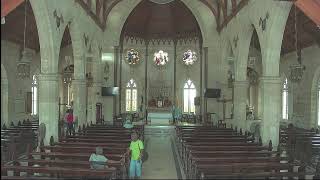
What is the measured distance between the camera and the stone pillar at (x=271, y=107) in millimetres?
18109

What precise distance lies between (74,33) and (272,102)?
12.9m

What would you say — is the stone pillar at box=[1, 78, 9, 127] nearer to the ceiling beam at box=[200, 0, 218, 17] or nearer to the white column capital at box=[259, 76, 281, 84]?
the ceiling beam at box=[200, 0, 218, 17]

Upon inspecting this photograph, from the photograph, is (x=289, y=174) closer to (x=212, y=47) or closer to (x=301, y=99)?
(x=301, y=99)

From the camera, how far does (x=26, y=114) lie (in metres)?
29.7

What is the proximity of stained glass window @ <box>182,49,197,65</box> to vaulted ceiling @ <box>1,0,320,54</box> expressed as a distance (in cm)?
208

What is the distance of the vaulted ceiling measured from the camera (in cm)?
2369

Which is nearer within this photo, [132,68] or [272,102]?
[272,102]

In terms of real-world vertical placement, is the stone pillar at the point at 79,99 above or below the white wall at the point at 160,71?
below

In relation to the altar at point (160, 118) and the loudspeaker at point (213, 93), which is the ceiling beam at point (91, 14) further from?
the loudspeaker at point (213, 93)

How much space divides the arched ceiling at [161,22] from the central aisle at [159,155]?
1193 centimetres

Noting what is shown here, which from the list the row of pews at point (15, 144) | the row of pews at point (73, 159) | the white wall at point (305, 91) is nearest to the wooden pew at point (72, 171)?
the row of pews at point (73, 159)

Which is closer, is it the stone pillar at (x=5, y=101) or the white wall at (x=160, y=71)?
the stone pillar at (x=5, y=101)

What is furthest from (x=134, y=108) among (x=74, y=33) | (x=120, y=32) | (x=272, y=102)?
(x=272, y=102)

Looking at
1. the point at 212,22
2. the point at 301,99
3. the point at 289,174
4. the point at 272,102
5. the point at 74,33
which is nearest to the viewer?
the point at 289,174
